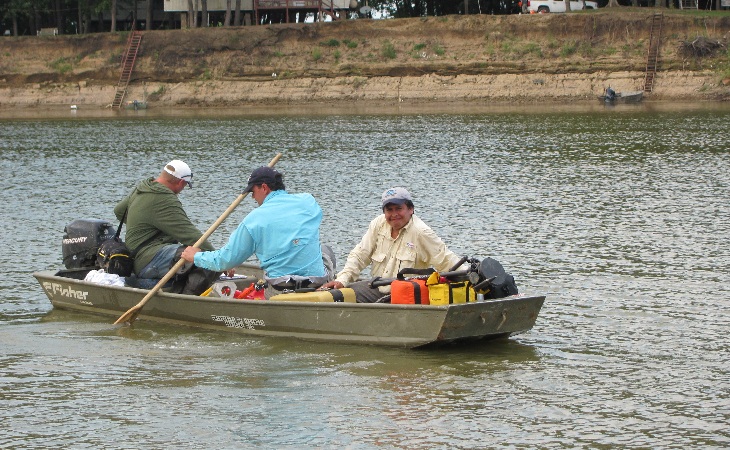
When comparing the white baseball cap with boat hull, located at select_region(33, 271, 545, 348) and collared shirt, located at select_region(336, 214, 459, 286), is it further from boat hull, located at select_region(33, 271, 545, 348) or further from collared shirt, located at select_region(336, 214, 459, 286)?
collared shirt, located at select_region(336, 214, 459, 286)

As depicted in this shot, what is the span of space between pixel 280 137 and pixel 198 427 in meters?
31.8

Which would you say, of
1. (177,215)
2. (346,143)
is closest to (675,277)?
(177,215)

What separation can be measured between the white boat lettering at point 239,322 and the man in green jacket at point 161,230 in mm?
780

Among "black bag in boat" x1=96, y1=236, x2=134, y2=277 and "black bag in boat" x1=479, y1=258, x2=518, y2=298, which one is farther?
"black bag in boat" x1=96, y1=236, x2=134, y2=277

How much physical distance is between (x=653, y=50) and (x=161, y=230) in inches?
1780

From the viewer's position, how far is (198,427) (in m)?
9.57

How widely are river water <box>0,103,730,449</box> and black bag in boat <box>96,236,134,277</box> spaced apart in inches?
27.7

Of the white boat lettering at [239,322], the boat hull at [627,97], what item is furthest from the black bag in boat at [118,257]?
the boat hull at [627,97]

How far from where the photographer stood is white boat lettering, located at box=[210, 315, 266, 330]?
12.5m

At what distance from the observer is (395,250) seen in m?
12.2

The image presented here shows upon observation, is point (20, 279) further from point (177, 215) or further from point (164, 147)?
point (164, 147)

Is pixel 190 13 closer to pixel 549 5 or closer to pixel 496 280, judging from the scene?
pixel 549 5

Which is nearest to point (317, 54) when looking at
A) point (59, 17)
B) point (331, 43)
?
point (331, 43)

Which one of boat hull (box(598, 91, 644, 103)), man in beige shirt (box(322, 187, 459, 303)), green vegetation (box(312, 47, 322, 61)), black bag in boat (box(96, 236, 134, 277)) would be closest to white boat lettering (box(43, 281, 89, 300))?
black bag in boat (box(96, 236, 134, 277))
